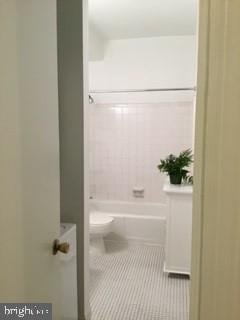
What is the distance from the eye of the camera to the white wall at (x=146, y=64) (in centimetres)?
350

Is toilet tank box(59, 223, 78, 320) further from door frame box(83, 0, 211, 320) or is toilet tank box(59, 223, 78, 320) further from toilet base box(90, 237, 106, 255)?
toilet base box(90, 237, 106, 255)

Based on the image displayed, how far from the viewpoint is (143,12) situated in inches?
107

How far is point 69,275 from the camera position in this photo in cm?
164

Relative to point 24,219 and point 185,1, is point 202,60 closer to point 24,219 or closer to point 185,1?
point 24,219

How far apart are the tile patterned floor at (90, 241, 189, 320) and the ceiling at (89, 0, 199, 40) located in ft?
8.43

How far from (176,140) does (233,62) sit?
3.12m

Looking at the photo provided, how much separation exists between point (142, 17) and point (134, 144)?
1.59m

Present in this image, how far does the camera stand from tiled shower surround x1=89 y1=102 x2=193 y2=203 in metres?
3.66

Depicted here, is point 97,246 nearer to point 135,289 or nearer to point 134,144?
point 135,289

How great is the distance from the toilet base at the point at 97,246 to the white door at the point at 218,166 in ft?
8.71

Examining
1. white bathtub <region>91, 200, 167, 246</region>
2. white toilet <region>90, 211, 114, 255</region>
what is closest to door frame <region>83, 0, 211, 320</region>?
white toilet <region>90, 211, 114, 255</region>

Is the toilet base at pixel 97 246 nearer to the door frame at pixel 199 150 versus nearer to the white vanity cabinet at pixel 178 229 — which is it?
the white vanity cabinet at pixel 178 229

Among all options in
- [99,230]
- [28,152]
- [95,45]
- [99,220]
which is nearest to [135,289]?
[99,230]

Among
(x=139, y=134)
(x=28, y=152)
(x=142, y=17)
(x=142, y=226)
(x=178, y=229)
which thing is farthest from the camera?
(x=139, y=134)
